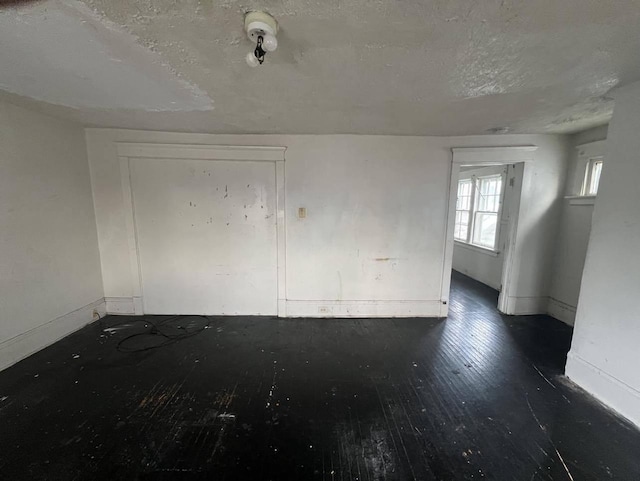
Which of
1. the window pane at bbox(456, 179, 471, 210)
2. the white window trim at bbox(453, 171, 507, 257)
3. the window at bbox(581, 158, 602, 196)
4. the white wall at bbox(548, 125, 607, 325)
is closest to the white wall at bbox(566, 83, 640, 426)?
the white wall at bbox(548, 125, 607, 325)

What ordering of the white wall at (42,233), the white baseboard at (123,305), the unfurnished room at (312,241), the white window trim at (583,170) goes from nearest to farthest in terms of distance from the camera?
the unfurnished room at (312,241)
the white wall at (42,233)
the white window trim at (583,170)
the white baseboard at (123,305)

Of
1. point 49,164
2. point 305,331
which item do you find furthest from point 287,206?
→ point 49,164

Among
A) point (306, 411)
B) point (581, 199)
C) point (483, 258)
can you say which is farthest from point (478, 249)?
point (306, 411)

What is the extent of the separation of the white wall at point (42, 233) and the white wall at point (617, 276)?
15.9 feet

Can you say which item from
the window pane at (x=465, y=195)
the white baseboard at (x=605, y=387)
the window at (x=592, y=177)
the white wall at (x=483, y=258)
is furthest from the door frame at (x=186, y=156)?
the window pane at (x=465, y=195)

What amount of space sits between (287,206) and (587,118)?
125 inches

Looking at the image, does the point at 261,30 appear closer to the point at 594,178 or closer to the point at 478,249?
the point at 594,178

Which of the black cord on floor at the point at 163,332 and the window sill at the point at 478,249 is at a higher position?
the window sill at the point at 478,249

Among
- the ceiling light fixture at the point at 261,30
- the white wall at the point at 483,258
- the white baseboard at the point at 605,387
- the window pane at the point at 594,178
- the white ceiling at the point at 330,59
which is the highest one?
the white ceiling at the point at 330,59

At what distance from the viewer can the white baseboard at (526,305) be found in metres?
3.39

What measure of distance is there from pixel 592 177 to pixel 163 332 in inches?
206

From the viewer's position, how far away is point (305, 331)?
117 inches

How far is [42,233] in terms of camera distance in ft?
8.13

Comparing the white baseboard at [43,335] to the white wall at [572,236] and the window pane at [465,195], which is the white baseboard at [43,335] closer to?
the white wall at [572,236]
